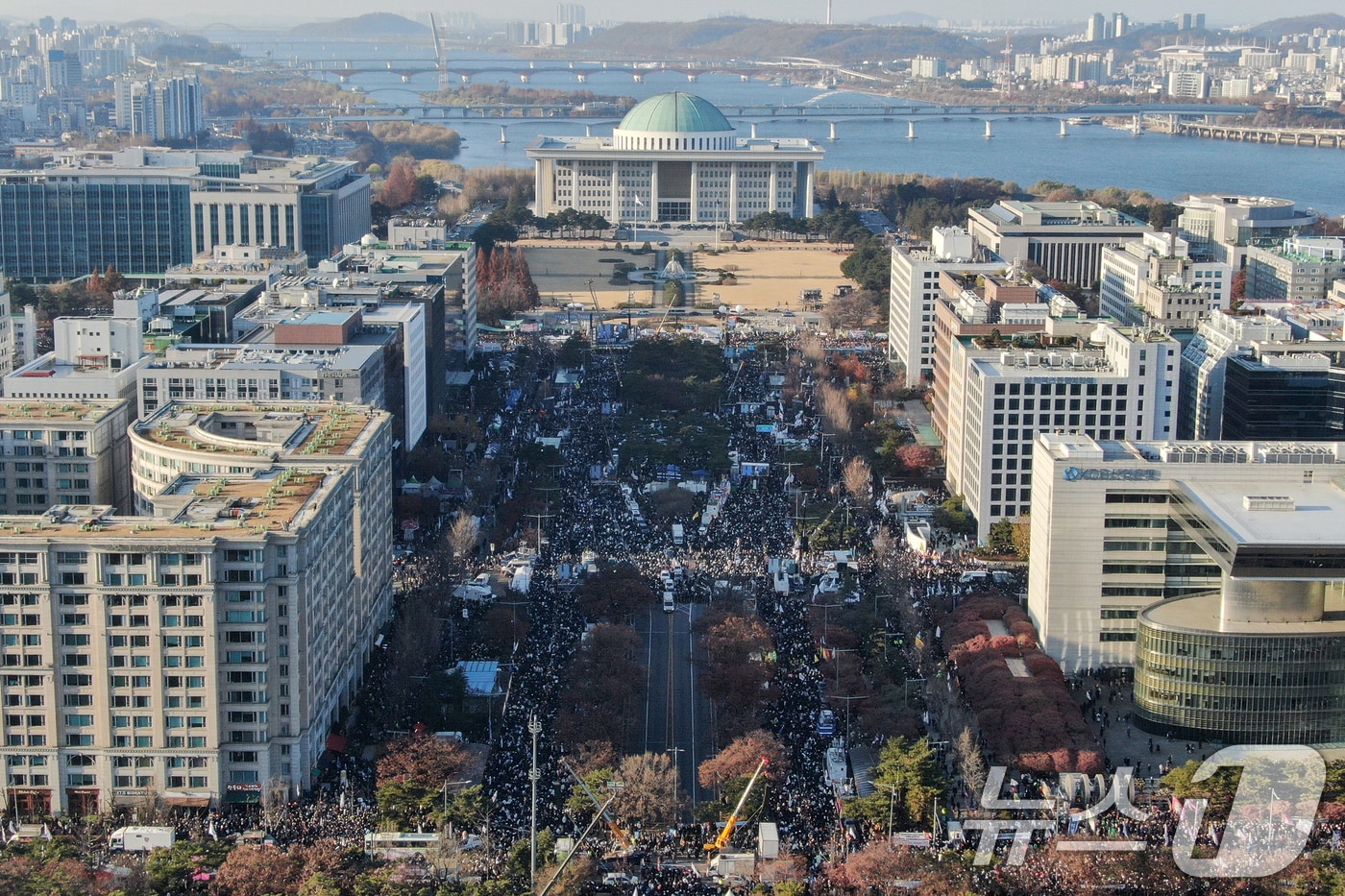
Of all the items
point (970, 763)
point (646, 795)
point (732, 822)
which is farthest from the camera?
point (970, 763)

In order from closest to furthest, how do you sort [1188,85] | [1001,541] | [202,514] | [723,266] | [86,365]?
[202,514] < [1001,541] < [86,365] < [723,266] < [1188,85]

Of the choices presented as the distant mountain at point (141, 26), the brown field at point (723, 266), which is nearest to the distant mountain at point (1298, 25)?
the distant mountain at point (141, 26)

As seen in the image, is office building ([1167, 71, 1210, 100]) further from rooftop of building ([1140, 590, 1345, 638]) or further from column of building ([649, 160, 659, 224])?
rooftop of building ([1140, 590, 1345, 638])

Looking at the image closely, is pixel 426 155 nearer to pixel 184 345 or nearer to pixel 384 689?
pixel 184 345

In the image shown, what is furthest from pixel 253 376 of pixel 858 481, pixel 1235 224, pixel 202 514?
pixel 1235 224

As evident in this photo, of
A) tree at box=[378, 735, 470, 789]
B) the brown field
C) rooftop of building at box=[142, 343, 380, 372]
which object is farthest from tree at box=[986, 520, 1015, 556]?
the brown field

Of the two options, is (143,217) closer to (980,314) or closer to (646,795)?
(980,314)
